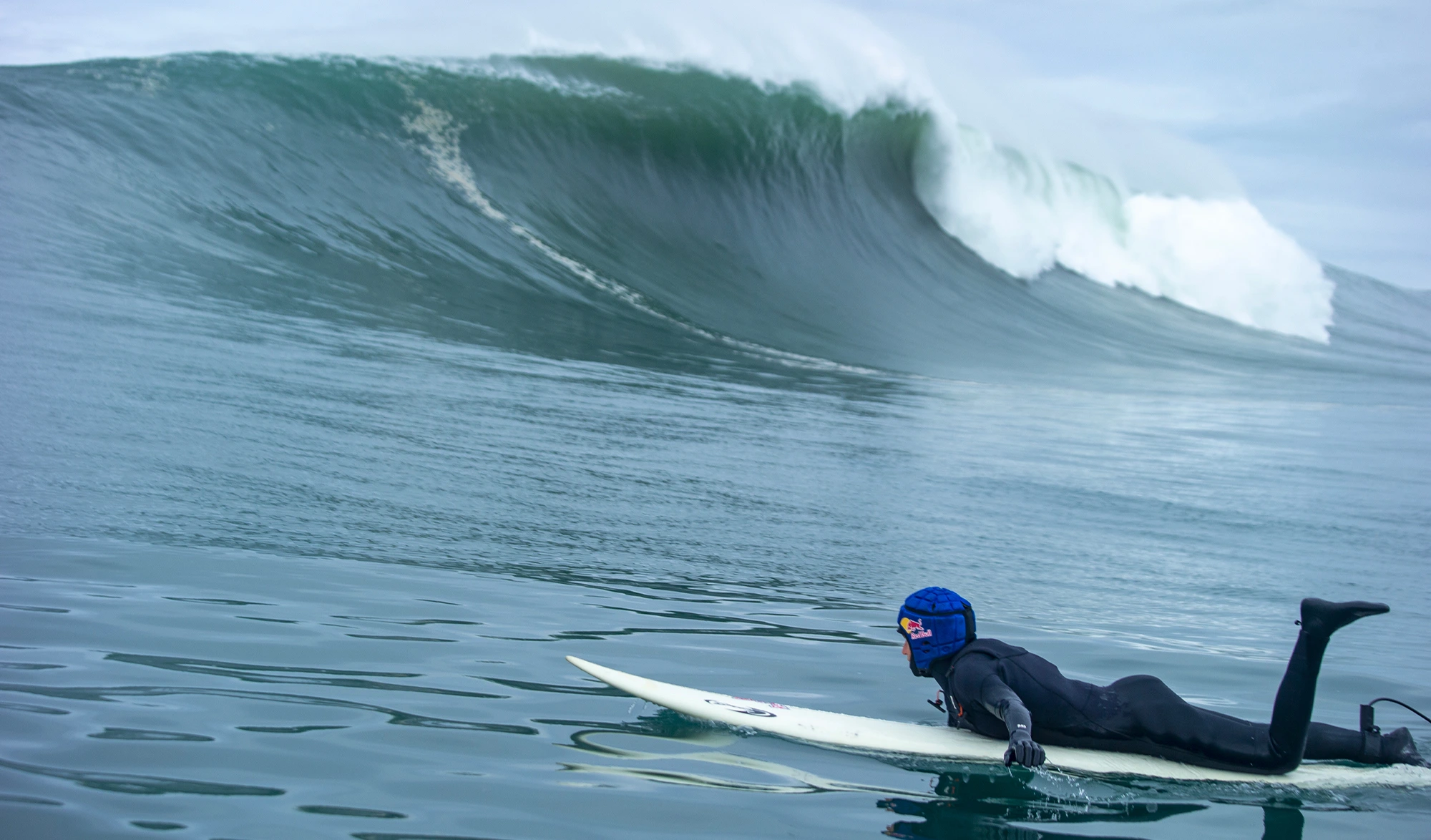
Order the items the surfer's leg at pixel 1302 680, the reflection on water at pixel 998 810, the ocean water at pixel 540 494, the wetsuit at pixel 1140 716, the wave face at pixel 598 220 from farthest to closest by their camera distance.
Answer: the wave face at pixel 598 220
the wetsuit at pixel 1140 716
the surfer's leg at pixel 1302 680
the ocean water at pixel 540 494
the reflection on water at pixel 998 810

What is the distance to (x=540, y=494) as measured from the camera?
6.65 m

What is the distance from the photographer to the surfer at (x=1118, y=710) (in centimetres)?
347

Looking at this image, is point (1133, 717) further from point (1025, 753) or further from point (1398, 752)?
point (1398, 752)

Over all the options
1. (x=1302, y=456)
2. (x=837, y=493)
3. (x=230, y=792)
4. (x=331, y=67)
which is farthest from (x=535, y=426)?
(x=331, y=67)

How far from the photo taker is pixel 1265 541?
7.28 m

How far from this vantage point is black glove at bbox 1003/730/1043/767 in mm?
3148

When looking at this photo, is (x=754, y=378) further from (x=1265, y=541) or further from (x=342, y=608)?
(x=342, y=608)

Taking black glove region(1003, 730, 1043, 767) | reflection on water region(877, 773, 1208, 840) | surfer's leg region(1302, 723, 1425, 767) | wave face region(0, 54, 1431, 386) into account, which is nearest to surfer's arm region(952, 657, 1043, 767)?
black glove region(1003, 730, 1043, 767)

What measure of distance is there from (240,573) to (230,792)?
2.18m

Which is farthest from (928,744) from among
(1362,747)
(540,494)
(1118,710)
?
(540,494)

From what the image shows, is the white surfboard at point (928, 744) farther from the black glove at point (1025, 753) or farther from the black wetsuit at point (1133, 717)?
the black glove at point (1025, 753)

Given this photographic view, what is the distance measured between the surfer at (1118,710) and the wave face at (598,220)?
878cm

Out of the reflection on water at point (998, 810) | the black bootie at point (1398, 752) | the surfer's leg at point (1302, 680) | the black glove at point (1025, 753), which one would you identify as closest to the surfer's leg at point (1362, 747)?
the black bootie at point (1398, 752)

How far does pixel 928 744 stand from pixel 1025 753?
419mm
